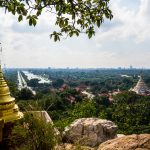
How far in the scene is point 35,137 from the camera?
6699 mm

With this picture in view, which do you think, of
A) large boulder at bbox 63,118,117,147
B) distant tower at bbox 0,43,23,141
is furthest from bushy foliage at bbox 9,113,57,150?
large boulder at bbox 63,118,117,147

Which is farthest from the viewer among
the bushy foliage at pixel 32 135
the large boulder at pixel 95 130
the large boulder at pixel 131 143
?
the large boulder at pixel 95 130

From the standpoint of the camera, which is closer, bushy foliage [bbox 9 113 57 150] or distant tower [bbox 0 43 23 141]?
distant tower [bbox 0 43 23 141]

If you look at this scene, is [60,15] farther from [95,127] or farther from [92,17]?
[95,127]

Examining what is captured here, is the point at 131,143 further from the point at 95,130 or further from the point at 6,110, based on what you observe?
the point at 95,130

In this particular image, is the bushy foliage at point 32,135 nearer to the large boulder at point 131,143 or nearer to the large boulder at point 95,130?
the large boulder at point 131,143

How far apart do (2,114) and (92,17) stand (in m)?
2.51

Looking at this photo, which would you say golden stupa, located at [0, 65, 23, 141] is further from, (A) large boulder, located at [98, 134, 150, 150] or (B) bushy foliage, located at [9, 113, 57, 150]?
(A) large boulder, located at [98, 134, 150, 150]

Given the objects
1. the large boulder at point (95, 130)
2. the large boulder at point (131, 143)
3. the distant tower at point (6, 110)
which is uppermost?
the distant tower at point (6, 110)

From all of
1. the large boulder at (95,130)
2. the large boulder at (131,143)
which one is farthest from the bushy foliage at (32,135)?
the large boulder at (95,130)

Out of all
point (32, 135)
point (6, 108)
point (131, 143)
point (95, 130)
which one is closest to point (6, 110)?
point (6, 108)

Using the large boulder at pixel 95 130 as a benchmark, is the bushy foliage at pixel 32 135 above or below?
above

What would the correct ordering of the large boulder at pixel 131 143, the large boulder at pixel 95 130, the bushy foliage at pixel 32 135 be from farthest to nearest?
the large boulder at pixel 95 130, the bushy foliage at pixel 32 135, the large boulder at pixel 131 143

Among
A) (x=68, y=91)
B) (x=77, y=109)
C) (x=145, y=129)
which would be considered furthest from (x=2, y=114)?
(x=68, y=91)
